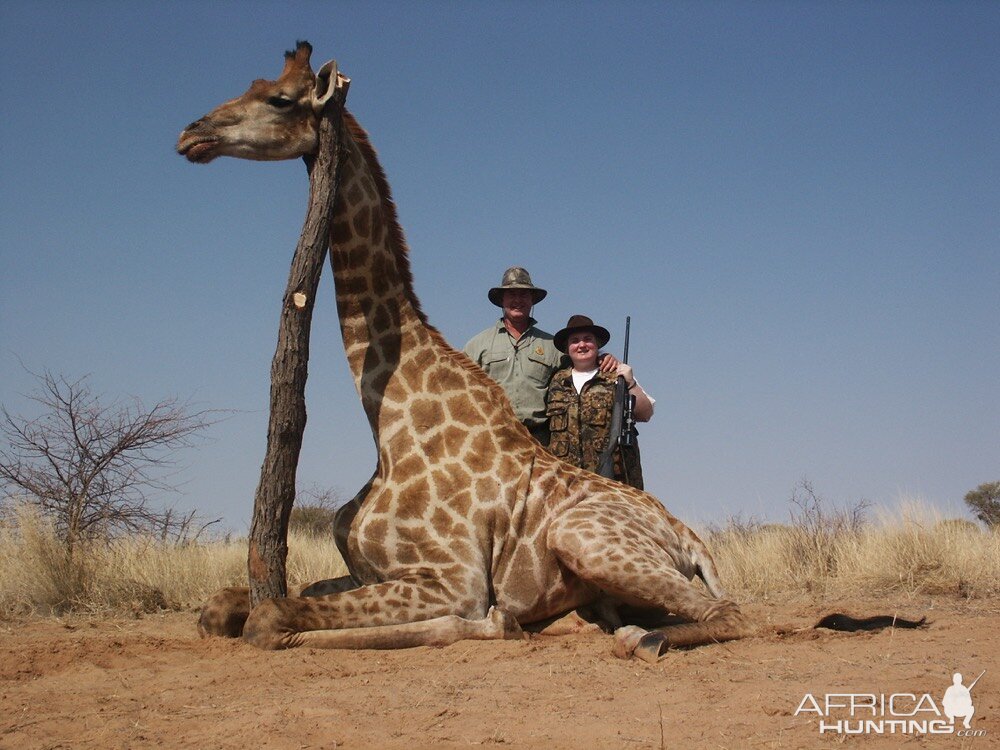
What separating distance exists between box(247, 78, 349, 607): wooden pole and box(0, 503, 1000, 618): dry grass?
3505mm

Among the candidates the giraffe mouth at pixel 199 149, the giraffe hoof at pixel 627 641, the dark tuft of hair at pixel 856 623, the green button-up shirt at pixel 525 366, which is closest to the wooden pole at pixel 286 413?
the giraffe mouth at pixel 199 149

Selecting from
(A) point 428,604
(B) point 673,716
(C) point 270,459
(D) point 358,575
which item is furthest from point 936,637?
(C) point 270,459

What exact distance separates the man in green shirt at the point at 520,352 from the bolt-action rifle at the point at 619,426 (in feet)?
2.54

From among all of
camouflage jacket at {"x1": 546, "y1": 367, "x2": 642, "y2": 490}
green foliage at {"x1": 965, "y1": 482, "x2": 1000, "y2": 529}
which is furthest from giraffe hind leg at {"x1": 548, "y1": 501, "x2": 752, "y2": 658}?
green foliage at {"x1": 965, "y1": 482, "x2": 1000, "y2": 529}

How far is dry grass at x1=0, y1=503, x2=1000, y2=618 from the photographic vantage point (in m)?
9.38

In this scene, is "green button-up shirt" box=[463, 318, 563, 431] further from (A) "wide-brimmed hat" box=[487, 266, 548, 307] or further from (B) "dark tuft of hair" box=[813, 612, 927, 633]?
(B) "dark tuft of hair" box=[813, 612, 927, 633]

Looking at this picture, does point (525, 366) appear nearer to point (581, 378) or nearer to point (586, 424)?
point (581, 378)

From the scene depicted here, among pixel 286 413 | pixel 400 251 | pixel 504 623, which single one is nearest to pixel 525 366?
pixel 400 251

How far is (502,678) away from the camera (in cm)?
512

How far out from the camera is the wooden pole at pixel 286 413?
21.2 ft

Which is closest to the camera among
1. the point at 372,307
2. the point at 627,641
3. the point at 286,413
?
the point at 627,641

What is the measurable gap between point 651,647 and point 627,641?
18cm

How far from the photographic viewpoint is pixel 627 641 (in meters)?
5.71

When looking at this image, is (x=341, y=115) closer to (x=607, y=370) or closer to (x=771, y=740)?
(x=607, y=370)
